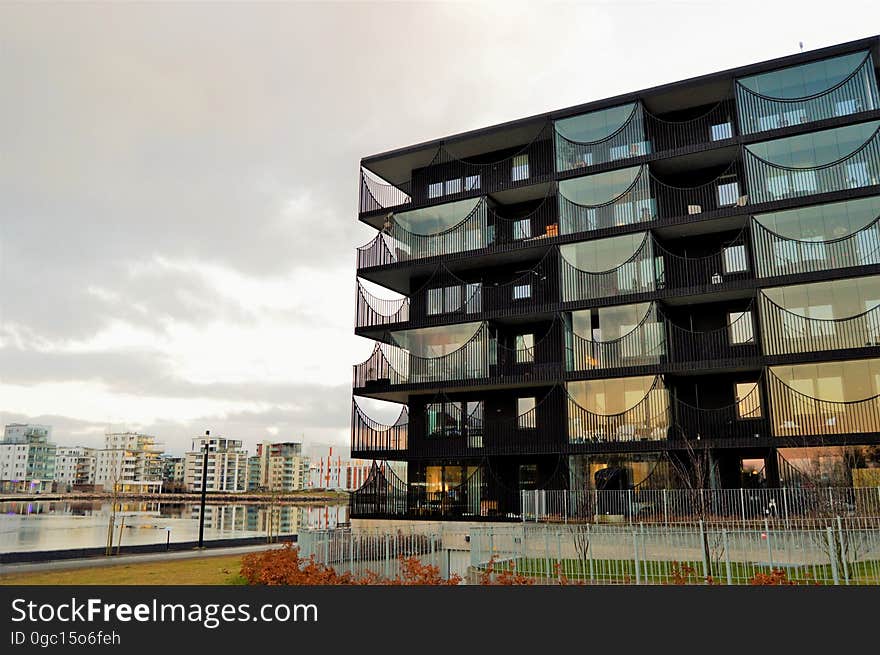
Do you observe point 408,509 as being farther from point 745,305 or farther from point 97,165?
point 97,165

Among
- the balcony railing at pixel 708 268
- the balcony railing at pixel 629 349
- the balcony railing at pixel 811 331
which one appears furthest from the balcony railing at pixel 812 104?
the balcony railing at pixel 629 349

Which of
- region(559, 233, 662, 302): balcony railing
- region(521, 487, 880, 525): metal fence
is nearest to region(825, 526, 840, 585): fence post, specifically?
region(521, 487, 880, 525): metal fence

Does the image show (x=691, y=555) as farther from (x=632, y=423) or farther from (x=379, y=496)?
(x=379, y=496)

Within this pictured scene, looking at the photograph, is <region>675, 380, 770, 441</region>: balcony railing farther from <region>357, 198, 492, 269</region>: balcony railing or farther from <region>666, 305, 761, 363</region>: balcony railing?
<region>357, 198, 492, 269</region>: balcony railing

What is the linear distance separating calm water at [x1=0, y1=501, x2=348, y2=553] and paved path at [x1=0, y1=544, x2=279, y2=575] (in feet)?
11.9

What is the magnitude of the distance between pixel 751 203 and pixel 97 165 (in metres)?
30.8

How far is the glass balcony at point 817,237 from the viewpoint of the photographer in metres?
27.3

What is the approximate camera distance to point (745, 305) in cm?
2986

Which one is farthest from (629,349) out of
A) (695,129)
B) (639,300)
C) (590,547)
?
(590,547)

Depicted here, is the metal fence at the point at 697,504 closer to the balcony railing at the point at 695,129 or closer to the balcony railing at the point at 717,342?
the balcony railing at the point at 717,342

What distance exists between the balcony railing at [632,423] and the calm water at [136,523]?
1945 cm

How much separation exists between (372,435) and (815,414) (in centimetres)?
1903

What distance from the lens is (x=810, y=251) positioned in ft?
91.6
